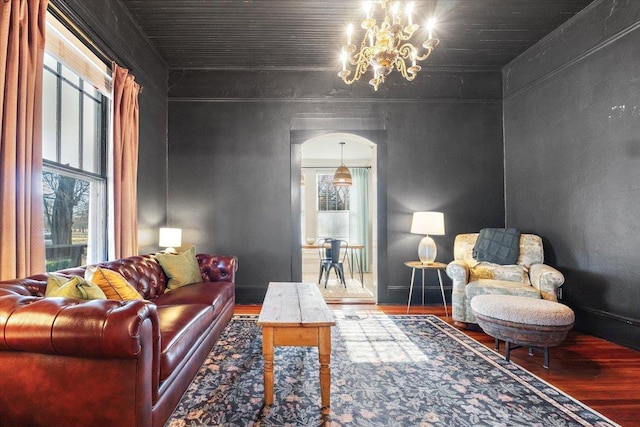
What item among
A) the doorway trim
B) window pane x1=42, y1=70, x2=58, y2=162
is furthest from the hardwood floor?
window pane x1=42, y1=70, x2=58, y2=162

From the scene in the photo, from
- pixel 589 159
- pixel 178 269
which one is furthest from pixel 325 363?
pixel 589 159

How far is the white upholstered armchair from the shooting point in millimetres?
3045

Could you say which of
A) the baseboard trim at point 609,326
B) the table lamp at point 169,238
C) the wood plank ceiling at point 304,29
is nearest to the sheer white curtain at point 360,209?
the wood plank ceiling at point 304,29

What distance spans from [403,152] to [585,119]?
2.06 m

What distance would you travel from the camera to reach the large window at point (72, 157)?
2.44 metres

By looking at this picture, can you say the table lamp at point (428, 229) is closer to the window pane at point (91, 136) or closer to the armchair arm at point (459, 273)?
the armchair arm at point (459, 273)

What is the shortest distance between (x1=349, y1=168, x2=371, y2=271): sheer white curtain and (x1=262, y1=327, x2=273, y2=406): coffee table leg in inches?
238

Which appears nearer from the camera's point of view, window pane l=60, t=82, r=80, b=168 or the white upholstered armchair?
window pane l=60, t=82, r=80, b=168

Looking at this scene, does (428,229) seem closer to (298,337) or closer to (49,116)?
(298,337)

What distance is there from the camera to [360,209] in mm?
7910

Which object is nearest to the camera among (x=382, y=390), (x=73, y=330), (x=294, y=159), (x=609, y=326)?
(x=73, y=330)

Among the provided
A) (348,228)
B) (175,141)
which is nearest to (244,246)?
(175,141)

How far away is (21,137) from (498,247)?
14.6 ft

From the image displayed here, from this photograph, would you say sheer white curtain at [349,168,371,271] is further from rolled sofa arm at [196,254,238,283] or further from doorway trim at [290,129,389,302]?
rolled sofa arm at [196,254,238,283]
